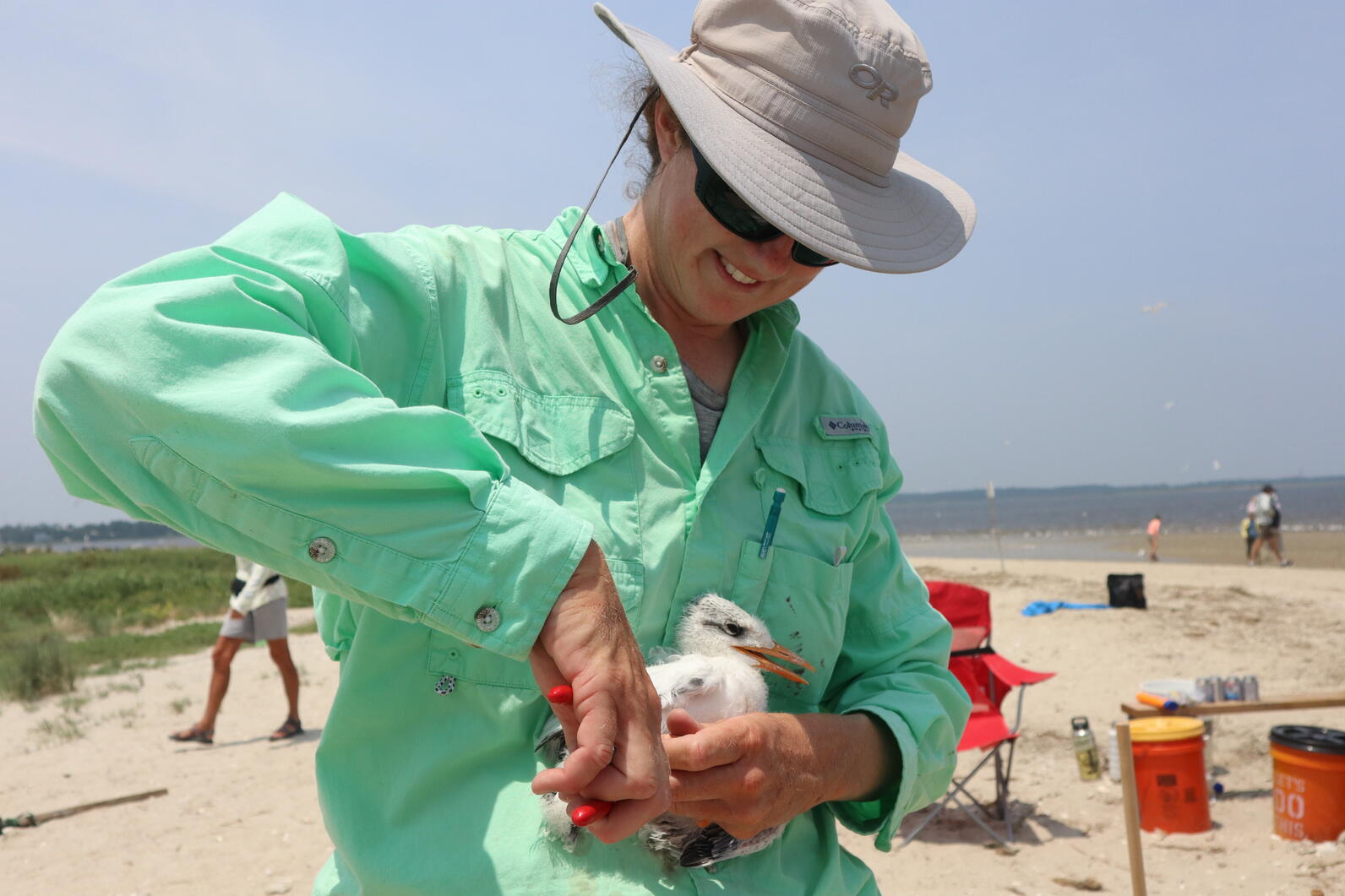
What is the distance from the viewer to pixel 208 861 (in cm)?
616

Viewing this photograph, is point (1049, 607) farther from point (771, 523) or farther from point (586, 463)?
point (586, 463)

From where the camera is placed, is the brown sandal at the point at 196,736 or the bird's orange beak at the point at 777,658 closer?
the bird's orange beak at the point at 777,658

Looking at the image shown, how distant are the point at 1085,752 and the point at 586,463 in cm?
679

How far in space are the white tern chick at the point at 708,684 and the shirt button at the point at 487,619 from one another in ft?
1.11

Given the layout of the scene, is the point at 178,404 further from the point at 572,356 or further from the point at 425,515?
the point at 572,356

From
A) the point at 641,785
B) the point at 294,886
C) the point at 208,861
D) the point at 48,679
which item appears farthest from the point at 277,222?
the point at 48,679

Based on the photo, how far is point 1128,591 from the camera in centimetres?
1509

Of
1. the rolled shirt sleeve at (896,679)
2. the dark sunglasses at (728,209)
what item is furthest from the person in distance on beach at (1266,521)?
the dark sunglasses at (728,209)

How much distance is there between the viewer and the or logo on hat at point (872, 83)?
171 centimetres

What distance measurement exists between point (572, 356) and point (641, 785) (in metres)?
0.80

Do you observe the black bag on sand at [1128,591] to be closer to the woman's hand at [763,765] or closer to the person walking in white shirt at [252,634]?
the person walking in white shirt at [252,634]

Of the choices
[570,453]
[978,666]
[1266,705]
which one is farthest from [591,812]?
[978,666]

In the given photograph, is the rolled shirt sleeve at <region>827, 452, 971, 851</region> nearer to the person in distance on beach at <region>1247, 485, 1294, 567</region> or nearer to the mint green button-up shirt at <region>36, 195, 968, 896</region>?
the mint green button-up shirt at <region>36, 195, 968, 896</region>

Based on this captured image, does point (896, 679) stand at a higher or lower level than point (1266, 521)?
higher
